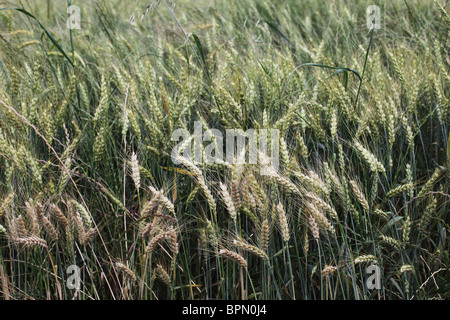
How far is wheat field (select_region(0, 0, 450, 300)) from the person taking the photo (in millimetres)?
1131

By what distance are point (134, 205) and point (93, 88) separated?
25.5 inches

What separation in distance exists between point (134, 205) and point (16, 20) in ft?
5.71

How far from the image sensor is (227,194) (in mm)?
1072

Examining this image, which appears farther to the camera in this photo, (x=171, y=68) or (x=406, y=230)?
(x=171, y=68)

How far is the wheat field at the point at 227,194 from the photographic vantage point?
1131 mm

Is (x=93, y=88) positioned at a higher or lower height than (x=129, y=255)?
higher

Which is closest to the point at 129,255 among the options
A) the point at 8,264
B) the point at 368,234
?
the point at 8,264

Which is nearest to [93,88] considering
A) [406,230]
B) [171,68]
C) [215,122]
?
[171,68]

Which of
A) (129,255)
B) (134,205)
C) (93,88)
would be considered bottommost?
(129,255)
